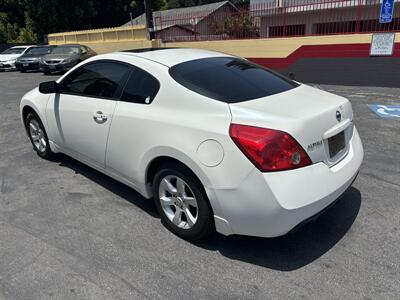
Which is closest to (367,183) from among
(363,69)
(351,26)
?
(363,69)

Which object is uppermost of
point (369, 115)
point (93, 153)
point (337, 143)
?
point (337, 143)

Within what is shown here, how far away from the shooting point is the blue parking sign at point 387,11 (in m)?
10.3

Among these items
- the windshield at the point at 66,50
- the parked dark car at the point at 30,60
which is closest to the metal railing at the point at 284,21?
the windshield at the point at 66,50

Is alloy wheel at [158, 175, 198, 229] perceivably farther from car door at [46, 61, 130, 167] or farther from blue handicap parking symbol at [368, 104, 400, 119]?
blue handicap parking symbol at [368, 104, 400, 119]

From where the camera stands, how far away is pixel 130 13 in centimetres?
4066

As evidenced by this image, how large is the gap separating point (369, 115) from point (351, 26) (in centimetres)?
781

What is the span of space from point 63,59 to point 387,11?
43.0ft

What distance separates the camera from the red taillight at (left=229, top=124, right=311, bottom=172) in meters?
2.34

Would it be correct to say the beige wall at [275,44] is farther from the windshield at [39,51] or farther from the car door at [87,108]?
the windshield at [39,51]

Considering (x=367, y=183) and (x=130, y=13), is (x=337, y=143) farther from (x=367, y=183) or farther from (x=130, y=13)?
(x=130, y=13)

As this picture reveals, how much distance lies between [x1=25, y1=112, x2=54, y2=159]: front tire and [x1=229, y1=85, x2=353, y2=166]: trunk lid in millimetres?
3080

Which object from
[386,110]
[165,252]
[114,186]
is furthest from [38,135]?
[386,110]

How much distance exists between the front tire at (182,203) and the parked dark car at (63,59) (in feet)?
48.2

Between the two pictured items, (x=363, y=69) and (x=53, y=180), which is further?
(x=363, y=69)
